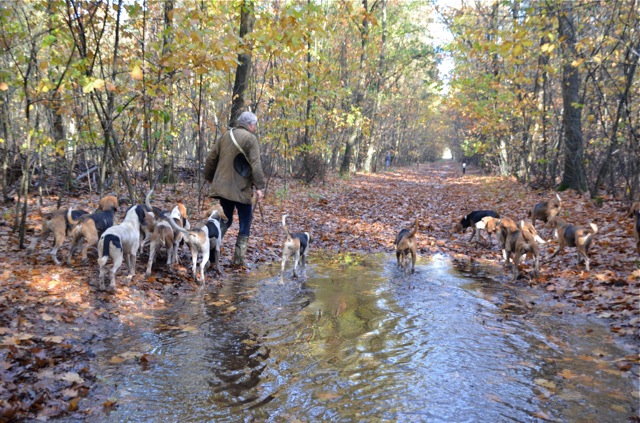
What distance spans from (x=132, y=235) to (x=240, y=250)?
231cm

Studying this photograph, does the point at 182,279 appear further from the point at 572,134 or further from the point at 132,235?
the point at 572,134

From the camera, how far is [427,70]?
47.4 metres

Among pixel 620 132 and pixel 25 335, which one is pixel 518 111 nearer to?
pixel 620 132

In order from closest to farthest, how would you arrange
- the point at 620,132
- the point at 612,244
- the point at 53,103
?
the point at 53,103
the point at 612,244
the point at 620,132

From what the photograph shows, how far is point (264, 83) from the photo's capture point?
43.9 feet

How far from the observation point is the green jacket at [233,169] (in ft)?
24.7

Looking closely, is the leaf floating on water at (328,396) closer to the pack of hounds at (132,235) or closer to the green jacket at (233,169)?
the pack of hounds at (132,235)

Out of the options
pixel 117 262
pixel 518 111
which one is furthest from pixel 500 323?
pixel 518 111

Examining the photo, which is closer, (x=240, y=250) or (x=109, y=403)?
(x=109, y=403)

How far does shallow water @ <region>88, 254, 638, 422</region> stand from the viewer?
3.58 meters

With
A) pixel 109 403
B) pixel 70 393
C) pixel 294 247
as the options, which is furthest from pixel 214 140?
pixel 109 403

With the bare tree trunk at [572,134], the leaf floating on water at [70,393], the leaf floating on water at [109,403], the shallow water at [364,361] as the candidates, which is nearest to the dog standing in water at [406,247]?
the shallow water at [364,361]

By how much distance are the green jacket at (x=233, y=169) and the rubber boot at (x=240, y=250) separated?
0.98 m

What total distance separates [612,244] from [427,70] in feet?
138
